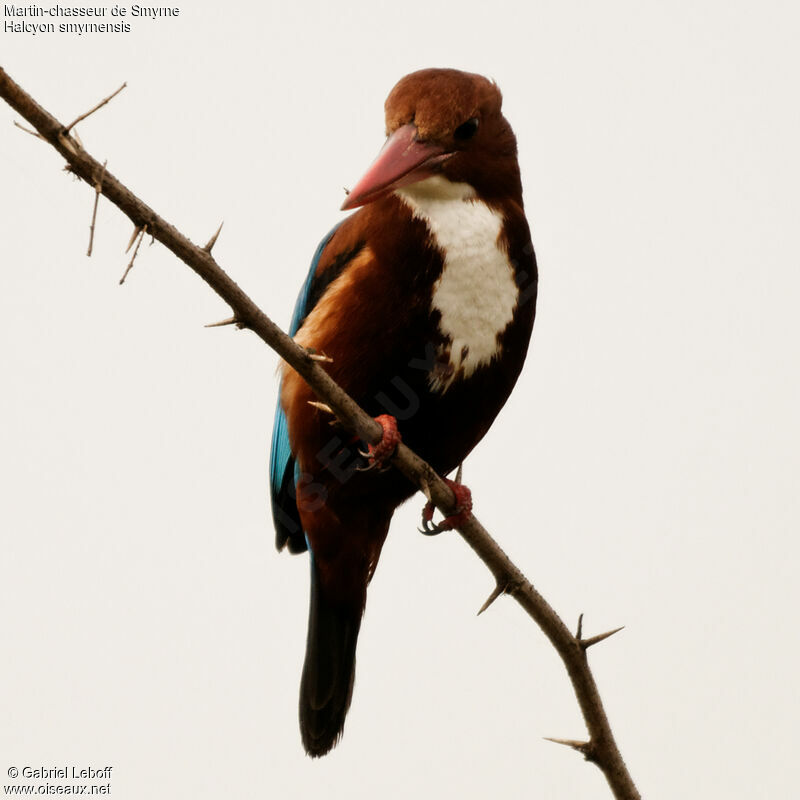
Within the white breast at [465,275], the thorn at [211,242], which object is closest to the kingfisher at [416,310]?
the white breast at [465,275]

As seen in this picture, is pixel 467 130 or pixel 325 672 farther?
pixel 325 672

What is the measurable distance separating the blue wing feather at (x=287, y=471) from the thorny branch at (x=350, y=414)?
0.49 metres

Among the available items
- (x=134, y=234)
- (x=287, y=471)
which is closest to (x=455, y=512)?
(x=287, y=471)

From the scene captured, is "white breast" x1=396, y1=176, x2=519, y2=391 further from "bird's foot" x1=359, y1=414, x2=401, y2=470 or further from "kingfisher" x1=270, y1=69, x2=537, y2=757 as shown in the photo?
"bird's foot" x1=359, y1=414, x2=401, y2=470

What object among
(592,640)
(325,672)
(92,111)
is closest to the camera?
(92,111)

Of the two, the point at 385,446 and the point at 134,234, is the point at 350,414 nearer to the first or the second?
the point at 385,446

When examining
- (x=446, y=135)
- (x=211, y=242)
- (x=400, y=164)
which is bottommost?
(x=211, y=242)

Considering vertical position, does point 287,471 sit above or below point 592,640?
above

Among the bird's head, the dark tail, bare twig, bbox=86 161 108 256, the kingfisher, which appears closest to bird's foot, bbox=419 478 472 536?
the kingfisher

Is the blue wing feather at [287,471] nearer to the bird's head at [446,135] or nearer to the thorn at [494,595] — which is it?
the bird's head at [446,135]

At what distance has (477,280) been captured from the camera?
6.53 ft

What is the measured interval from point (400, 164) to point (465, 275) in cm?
24

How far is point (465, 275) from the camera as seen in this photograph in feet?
6.50

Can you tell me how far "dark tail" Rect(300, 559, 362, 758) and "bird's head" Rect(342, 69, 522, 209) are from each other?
873mm
